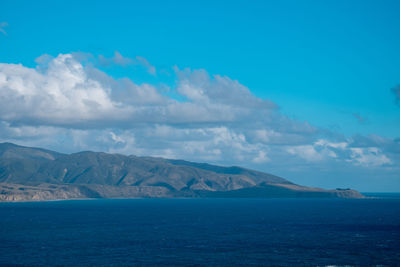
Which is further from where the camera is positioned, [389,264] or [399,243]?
[399,243]

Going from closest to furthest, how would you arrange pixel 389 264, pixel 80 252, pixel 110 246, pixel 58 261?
pixel 389 264
pixel 58 261
pixel 80 252
pixel 110 246

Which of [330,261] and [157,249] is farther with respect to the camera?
[157,249]

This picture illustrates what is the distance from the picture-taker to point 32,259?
165 m

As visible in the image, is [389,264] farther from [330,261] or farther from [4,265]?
[4,265]

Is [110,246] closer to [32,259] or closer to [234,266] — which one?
[32,259]

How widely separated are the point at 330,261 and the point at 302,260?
9.49 metres

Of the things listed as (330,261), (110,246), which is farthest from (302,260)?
(110,246)

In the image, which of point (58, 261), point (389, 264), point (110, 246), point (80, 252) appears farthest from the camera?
point (110, 246)

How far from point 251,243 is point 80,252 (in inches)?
2880

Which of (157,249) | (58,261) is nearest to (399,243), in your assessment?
(157,249)

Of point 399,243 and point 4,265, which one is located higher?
point 399,243

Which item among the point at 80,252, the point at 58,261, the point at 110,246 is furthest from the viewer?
the point at 110,246

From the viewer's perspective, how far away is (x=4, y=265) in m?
154

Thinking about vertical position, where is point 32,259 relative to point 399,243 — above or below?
below
